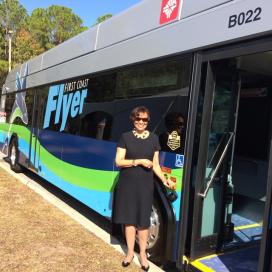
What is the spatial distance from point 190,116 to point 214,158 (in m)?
0.52

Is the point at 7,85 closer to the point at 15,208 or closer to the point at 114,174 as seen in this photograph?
the point at 15,208

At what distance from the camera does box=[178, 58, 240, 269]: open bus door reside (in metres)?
4.26

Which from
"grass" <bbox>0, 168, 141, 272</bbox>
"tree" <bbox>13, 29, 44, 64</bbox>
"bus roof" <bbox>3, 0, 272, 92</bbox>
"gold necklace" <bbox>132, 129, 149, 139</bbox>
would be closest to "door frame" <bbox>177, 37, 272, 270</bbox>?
"bus roof" <bbox>3, 0, 272, 92</bbox>

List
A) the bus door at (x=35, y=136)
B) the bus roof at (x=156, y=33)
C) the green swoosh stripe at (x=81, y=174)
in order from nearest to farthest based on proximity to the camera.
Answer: the bus roof at (x=156, y=33) < the green swoosh stripe at (x=81, y=174) < the bus door at (x=35, y=136)

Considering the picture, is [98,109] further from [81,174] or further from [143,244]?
[143,244]

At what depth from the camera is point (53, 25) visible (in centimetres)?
3969

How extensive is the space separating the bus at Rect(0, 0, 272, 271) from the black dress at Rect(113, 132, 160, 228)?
0.66 feet

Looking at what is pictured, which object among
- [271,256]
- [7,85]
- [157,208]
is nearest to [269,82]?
[157,208]

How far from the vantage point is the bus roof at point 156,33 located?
3.81 m

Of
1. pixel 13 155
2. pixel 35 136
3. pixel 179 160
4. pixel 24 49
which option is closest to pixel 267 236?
pixel 179 160

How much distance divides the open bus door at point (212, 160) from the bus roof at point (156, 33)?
0.39m

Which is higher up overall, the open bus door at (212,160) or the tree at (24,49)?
the tree at (24,49)

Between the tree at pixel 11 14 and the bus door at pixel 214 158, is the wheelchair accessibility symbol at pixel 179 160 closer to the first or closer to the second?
the bus door at pixel 214 158

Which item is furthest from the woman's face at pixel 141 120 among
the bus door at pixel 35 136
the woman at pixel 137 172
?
the bus door at pixel 35 136
